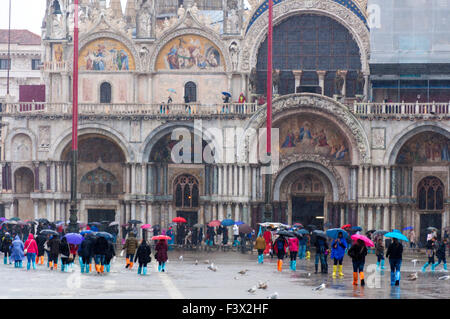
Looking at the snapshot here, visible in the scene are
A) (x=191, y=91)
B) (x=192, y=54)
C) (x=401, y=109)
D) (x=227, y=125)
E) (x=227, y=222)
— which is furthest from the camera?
(x=191, y=91)

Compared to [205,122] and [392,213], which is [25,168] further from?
[392,213]

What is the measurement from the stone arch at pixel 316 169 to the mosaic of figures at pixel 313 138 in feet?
2.18

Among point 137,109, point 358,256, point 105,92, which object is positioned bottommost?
point 358,256

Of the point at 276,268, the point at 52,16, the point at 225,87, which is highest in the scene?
the point at 52,16

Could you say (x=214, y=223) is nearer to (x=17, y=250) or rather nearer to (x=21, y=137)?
(x=21, y=137)

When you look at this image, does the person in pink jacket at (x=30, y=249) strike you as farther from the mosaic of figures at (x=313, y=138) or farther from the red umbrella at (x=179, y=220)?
the mosaic of figures at (x=313, y=138)

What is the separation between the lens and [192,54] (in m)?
69.2

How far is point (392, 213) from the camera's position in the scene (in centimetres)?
6525

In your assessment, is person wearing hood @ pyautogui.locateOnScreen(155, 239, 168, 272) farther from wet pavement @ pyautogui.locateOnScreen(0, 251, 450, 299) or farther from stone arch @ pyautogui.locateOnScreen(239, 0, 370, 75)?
stone arch @ pyautogui.locateOnScreen(239, 0, 370, 75)

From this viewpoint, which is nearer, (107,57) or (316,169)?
(316,169)

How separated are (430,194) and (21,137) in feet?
81.7

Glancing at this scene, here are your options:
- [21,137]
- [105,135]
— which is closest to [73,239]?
[105,135]
